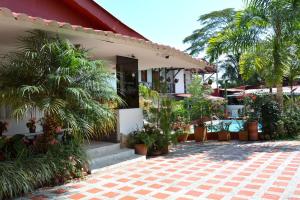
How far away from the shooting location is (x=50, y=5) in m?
9.40

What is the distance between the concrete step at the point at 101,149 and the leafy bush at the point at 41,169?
1.07 m

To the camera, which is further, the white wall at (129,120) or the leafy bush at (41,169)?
the white wall at (129,120)

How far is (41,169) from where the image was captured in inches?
241

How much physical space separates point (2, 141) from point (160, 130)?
4990 millimetres

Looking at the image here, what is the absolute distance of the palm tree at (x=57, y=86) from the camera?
573 cm

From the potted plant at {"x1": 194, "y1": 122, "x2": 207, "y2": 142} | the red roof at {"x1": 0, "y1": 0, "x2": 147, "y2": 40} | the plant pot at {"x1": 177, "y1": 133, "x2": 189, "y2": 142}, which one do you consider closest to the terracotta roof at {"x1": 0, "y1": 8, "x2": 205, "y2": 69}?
the red roof at {"x1": 0, "y1": 0, "x2": 147, "y2": 40}

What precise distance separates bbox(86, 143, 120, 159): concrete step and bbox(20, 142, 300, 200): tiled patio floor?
88cm

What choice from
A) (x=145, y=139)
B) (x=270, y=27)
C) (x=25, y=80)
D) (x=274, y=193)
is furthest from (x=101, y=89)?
(x=270, y=27)

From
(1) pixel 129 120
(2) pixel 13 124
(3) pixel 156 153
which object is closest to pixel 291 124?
(3) pixel 156 153

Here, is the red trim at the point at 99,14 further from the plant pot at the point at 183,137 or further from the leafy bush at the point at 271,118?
the leafy bush at the point at 271,118

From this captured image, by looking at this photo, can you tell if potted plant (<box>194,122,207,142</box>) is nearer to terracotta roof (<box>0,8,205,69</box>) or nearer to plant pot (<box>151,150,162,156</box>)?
terracotta roof (<box>0,8,205,69</box>)

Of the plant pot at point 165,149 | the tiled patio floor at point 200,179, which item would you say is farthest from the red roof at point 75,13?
the tiled patio floor at point 200,179

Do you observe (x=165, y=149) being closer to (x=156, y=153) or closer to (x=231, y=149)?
(x=156, y=153)

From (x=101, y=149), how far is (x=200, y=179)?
3.07 meters
